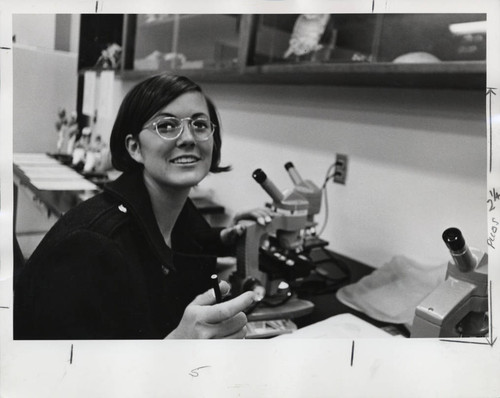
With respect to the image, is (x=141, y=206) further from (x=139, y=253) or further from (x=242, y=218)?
(x=242, y=218)

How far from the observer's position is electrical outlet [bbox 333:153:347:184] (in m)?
1.16

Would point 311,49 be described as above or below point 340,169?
above

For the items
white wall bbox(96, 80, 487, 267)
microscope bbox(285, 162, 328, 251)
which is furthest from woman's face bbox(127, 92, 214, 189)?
microscope bbox(285, 162, 328, 251)

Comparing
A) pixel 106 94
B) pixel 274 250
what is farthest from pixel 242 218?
pixel 106 94

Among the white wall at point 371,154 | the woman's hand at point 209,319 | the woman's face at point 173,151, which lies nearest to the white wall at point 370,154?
the white wall at point 371,154

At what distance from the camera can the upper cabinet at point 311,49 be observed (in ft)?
2.67

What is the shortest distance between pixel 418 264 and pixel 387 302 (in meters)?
0.14

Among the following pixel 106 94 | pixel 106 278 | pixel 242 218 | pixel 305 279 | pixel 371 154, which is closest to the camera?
pixel 106 278

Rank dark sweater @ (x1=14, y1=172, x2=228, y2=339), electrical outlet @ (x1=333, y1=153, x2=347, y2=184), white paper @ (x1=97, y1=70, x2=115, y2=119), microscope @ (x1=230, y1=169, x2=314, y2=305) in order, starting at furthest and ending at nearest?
electrical outlet @ (x1=333, y1=153, x2=347, y2=184) → microscope @ (x1=230, y1=169, x2=314, y2=305) → white paper @ (x1=97, y1=70, x2=115, y2=119) → dark sweater @ (x1=14, y1=172, x2=228, y2=339)

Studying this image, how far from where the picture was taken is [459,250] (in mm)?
631

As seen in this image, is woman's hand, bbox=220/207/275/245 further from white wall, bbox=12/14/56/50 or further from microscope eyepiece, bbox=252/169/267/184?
white wall, bbox=12/14/56/50

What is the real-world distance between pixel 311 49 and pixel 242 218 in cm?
50

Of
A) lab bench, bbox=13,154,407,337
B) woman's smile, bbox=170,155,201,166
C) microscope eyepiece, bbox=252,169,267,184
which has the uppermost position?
woman's smile, bbox=170,155,201,166

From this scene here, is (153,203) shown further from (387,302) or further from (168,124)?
(387,302)
